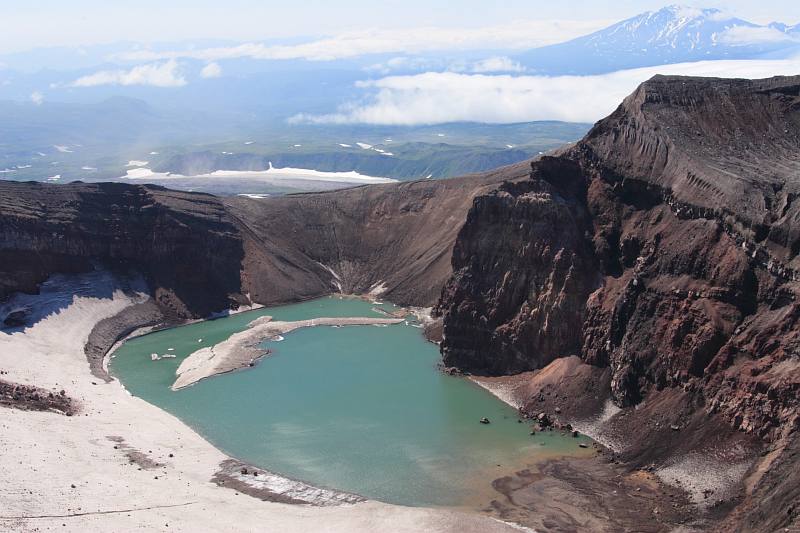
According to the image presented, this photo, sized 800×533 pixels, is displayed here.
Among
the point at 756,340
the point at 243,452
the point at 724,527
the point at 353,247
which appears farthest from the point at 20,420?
the point at 353,247

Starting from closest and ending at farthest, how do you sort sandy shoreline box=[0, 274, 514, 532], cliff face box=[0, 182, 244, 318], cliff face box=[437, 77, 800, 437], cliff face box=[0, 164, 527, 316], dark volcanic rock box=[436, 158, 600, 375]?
sandy shoreline box=[0, 274, 514, 532] < cliff face box=[437, 77, 800, 437] < dark volcanic rock box=[436, 158, 600, 375] < cliff face box=[0, 182, 244, 318] < cliff face box=[0, 164, 527, 316]

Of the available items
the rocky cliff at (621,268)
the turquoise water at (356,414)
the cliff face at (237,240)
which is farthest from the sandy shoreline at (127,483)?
the cliff face at (237,240)

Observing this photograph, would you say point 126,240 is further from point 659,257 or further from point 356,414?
point 659,257

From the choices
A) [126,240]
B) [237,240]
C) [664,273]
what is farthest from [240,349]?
[664,273]

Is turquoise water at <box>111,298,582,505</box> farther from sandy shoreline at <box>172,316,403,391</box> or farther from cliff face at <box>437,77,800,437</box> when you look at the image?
cliff face at <box>437,77,800,437</box>

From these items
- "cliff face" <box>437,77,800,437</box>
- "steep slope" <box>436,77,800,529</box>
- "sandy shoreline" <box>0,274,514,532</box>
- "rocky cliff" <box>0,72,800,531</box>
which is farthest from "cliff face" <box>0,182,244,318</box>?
"cliff face" <box>437,77,800,437</box>

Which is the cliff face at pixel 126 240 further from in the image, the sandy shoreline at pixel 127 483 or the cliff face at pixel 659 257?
the cliff face at pixel 659 257
